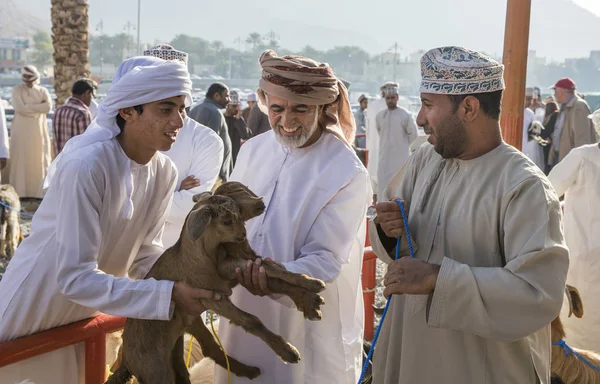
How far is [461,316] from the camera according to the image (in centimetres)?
224

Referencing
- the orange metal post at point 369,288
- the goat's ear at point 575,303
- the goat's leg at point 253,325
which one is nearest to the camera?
the goat's leg at point 253,325

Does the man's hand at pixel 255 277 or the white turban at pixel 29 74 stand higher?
the white turban at pixel 29 74

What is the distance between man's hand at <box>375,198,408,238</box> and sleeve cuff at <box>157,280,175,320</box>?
808 mm

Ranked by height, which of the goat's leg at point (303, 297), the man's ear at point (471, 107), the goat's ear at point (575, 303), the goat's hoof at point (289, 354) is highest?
the man's ear at point (471, 107)

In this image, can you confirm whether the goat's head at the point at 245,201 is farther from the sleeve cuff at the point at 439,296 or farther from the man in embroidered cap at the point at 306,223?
the sleeve cuff at the point at 439,296

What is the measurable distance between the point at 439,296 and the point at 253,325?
677 mm

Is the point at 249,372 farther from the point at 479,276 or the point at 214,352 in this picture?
the point at 479,276

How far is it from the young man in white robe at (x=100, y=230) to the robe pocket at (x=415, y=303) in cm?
74

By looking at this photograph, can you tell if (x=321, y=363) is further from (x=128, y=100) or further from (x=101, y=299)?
(x=128, y=100)

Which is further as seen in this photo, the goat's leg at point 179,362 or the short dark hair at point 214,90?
the short dark hair at point 214,90

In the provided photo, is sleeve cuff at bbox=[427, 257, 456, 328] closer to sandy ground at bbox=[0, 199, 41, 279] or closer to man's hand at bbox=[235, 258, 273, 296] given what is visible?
man's hand at bbox=[235, 258, 273, 296]

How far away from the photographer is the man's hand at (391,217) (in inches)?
102

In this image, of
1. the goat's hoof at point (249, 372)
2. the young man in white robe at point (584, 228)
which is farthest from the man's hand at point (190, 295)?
the young man in white robe at point (584, 228)

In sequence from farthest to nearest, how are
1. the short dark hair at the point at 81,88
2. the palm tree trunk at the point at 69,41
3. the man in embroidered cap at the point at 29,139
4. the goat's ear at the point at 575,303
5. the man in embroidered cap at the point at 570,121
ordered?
the palm tree trunk at the point at 69,41 < the man in embroidered cap at the point at 29,139 < the man in embroidered cap at the point at 570,121 < the short dark hair at the point at 81,88 < the goat's ear at the point at 575,303
